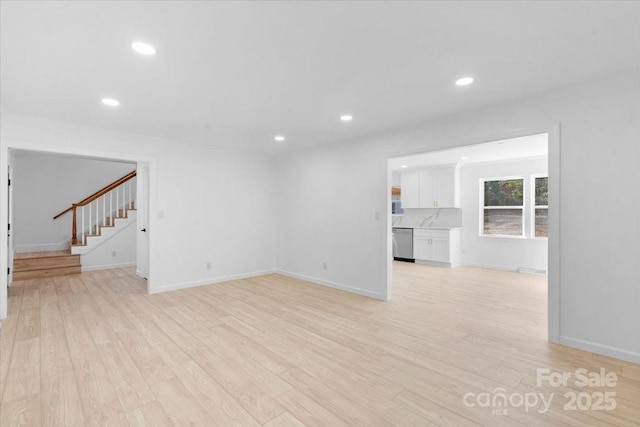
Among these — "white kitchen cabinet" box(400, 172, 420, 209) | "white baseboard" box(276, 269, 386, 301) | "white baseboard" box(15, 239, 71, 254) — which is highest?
"white kitchen cabinet" box(400, 172, 420, 209)

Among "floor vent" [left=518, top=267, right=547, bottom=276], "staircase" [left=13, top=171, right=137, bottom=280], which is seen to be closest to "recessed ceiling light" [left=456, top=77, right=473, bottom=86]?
"floor vent" [left=518, top=267, right=547, bottom=276]

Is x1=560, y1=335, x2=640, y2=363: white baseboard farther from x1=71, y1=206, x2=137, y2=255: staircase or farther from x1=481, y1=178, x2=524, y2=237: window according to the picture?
x1=71, y1=206, x2=137, y2=255: staircase

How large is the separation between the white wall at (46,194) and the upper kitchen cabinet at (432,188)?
8.13 meters

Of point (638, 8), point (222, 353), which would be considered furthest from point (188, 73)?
point (638, 8)

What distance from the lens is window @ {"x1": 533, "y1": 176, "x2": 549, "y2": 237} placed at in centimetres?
617

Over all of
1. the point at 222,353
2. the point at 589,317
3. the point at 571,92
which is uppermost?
the point at 571,92

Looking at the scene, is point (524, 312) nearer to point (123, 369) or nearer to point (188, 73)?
point (123, 369)

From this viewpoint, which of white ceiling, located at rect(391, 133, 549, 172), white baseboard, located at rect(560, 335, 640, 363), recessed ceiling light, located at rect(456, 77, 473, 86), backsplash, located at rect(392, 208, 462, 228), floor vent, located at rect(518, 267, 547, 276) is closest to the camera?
white baseboard, located at rect(560, 335, 640, 363)

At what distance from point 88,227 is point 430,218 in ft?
28.4

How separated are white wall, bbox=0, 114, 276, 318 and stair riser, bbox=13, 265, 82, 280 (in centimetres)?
286

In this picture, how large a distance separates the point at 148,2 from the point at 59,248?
8317mm

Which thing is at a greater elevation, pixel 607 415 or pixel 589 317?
pixel 589 317

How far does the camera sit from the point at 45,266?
589cm

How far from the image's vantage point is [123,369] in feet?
7.77
